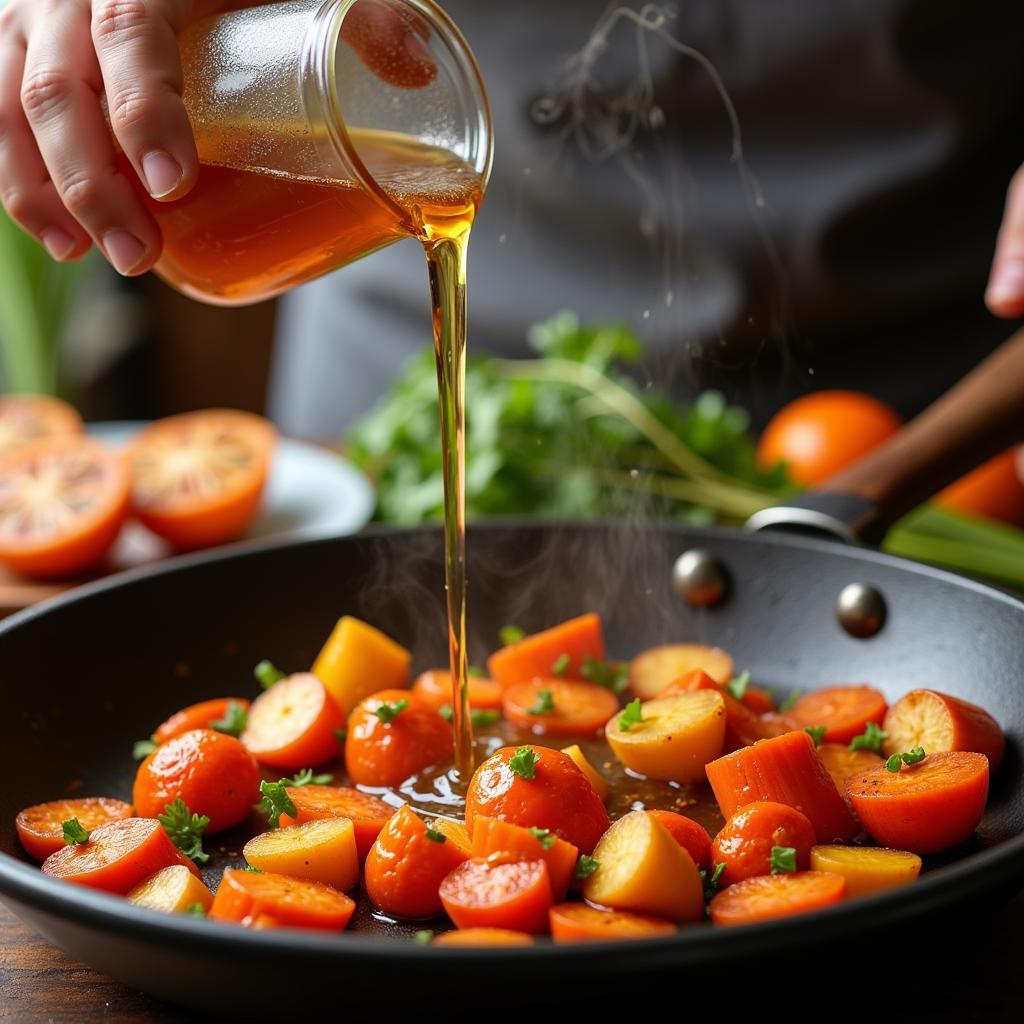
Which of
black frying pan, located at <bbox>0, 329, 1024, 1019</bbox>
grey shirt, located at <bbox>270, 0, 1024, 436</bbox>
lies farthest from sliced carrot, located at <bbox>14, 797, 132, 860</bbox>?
grey shirt, located at <bbox>270, 0, 1024, 436</bbox>

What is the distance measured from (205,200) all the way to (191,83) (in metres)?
0.11

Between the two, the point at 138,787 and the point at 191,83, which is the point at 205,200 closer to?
the point at 191,83

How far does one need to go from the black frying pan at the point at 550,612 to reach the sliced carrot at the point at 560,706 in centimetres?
23

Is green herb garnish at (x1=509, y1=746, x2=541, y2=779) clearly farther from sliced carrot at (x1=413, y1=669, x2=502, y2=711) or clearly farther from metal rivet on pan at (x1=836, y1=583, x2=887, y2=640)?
metal rivet on pan at (x1=836, y1=583, x2=887, y2=640)

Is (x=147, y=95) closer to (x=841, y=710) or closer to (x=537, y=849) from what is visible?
(x=537, y=849)

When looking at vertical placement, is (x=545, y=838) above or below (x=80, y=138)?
below

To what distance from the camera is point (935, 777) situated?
3.95ft

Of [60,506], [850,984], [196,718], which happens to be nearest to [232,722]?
[196,718]

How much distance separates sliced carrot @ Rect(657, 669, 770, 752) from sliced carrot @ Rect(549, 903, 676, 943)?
347 millimetres

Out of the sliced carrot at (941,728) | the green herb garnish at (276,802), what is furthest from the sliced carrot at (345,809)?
the sliced carrot at (941,728)

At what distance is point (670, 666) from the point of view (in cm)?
163

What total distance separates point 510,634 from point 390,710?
341mm

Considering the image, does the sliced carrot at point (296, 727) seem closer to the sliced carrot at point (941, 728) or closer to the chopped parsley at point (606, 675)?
the chopped parsley at point (606, 675)

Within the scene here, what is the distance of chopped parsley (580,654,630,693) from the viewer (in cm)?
163
